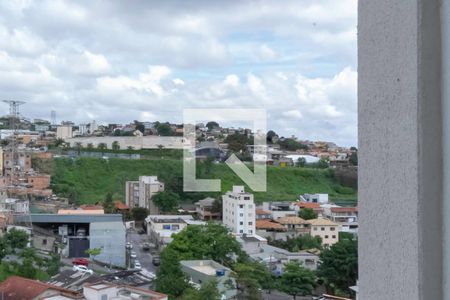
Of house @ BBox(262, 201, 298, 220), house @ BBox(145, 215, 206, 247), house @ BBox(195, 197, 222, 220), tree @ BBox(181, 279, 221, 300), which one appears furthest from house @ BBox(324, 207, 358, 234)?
tree @ BBox(181, 279, 221, 300)

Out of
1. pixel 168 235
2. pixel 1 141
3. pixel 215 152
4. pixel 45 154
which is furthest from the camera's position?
pixel 1 141

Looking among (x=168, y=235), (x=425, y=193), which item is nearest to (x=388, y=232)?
(x=425, y=193)

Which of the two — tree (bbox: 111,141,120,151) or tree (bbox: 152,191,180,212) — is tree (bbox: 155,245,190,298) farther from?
tree (bbox: 111,141,120,151)

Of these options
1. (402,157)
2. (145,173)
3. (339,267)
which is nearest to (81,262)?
(339,267)

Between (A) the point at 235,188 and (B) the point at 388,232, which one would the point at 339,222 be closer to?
(A) the point at 235,188

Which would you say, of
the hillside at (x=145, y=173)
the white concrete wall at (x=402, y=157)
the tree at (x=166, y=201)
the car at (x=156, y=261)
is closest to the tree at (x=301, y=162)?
the hillside at (x=145, y=173)
